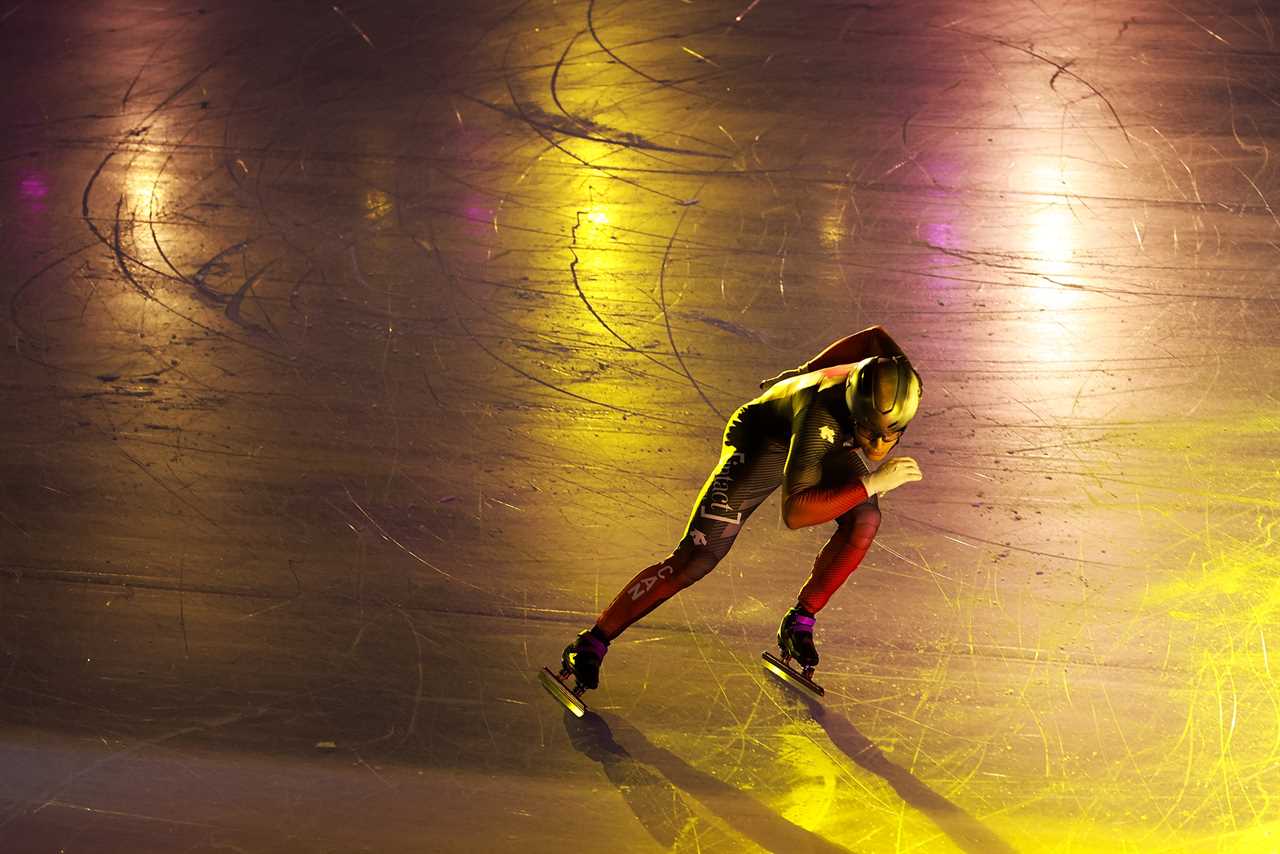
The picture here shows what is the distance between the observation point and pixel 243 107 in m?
7.83

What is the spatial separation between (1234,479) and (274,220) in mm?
4919

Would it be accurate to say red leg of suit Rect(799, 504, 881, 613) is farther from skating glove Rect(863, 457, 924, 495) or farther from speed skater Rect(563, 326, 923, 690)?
skating glove Rect(863, 457, 924, 495)

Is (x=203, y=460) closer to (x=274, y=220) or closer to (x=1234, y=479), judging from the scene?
(x=274, y=220)

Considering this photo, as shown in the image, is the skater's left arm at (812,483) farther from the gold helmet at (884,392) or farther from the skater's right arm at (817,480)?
the gold helmet at (884,392)

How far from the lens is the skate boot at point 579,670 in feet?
15.4

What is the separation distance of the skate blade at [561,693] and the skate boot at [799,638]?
0.77m

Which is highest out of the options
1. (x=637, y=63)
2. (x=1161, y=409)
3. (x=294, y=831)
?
(x=637, y=63)

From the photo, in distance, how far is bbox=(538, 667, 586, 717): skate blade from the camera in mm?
4762

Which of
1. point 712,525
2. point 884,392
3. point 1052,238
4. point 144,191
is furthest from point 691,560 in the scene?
point 144,191

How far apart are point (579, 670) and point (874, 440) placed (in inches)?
52.1

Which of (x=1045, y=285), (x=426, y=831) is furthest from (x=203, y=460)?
(x=1045, y=285)

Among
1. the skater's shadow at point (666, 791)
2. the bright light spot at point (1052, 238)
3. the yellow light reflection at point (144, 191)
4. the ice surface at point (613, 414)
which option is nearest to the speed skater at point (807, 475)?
the skater's shadow at point (666, 791)

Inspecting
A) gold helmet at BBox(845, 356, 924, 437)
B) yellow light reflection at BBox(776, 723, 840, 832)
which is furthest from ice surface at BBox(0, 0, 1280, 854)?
gold helmet at BBox(845, 356, 924, 437)

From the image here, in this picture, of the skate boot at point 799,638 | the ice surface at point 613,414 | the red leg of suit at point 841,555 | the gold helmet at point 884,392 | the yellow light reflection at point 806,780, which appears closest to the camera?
the gold helmet at point 884,392
